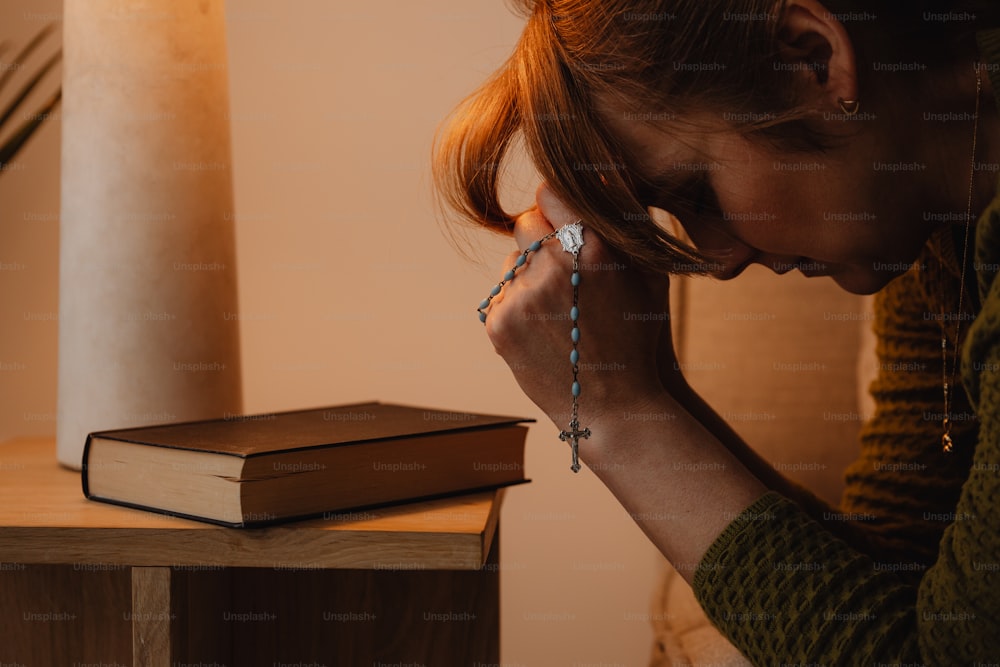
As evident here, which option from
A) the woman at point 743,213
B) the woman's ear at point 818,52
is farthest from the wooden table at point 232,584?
the woman's ear at point 818,52

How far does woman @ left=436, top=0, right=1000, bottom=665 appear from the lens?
23.9 inches

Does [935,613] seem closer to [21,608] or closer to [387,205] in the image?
[21,608]

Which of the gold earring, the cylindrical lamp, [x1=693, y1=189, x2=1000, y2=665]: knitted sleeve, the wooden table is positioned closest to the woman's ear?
the gold earring

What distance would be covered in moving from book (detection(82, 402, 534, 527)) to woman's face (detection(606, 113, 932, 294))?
0.23m

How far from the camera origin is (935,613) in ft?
1.91

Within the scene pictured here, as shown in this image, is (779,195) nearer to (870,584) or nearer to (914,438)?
(870,584)

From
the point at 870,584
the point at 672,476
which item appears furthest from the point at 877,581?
the point at 672,476

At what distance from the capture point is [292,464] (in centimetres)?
63

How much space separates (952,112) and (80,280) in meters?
0.72

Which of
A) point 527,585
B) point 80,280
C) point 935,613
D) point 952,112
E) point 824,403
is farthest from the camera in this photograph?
point 527,585

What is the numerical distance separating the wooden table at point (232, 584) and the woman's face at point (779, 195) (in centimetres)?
28

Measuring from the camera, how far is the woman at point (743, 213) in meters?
0.61

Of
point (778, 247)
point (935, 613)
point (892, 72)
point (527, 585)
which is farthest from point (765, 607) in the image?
point (527, 585)

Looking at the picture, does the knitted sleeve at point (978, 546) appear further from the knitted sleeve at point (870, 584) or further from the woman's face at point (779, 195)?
the woman's face at point (779, 195)
